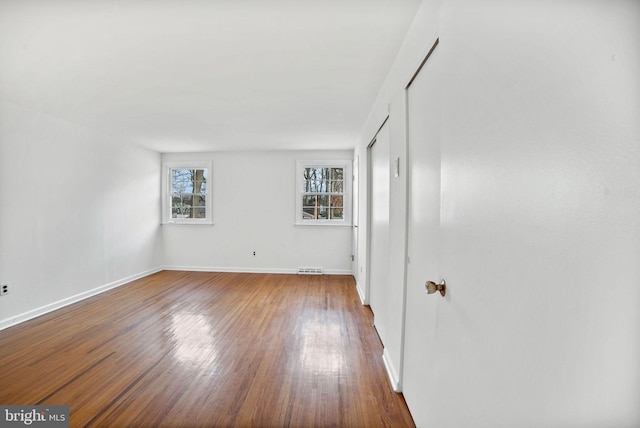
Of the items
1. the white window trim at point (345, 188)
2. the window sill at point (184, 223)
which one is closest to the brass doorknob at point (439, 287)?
the white window trim at point (345, 188)

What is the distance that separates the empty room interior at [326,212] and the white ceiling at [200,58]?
0.02 meters

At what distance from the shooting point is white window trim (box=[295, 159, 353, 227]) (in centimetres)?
519

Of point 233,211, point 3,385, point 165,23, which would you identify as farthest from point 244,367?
point 233,211

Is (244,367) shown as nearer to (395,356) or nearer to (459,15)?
(395,356)

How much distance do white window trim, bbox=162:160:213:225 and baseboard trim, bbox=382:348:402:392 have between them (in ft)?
14.3

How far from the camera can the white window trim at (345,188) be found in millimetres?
5188

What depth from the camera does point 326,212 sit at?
5297mm

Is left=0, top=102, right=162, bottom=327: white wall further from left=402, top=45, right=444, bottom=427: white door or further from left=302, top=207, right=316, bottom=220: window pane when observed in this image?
left=402, top=45, right=444, bottom=427: white door

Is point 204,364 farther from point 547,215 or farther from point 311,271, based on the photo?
point 311,271

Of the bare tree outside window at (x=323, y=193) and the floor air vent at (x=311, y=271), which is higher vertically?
the bare tree outside window at (x=323, y=193)

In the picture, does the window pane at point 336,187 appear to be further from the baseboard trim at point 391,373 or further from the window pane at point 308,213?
the baseboard trim at point 391,373

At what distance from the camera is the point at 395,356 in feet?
6.33

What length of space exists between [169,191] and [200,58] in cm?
423

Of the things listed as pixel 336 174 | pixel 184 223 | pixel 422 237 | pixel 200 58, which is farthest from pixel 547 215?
pixel 184 223
